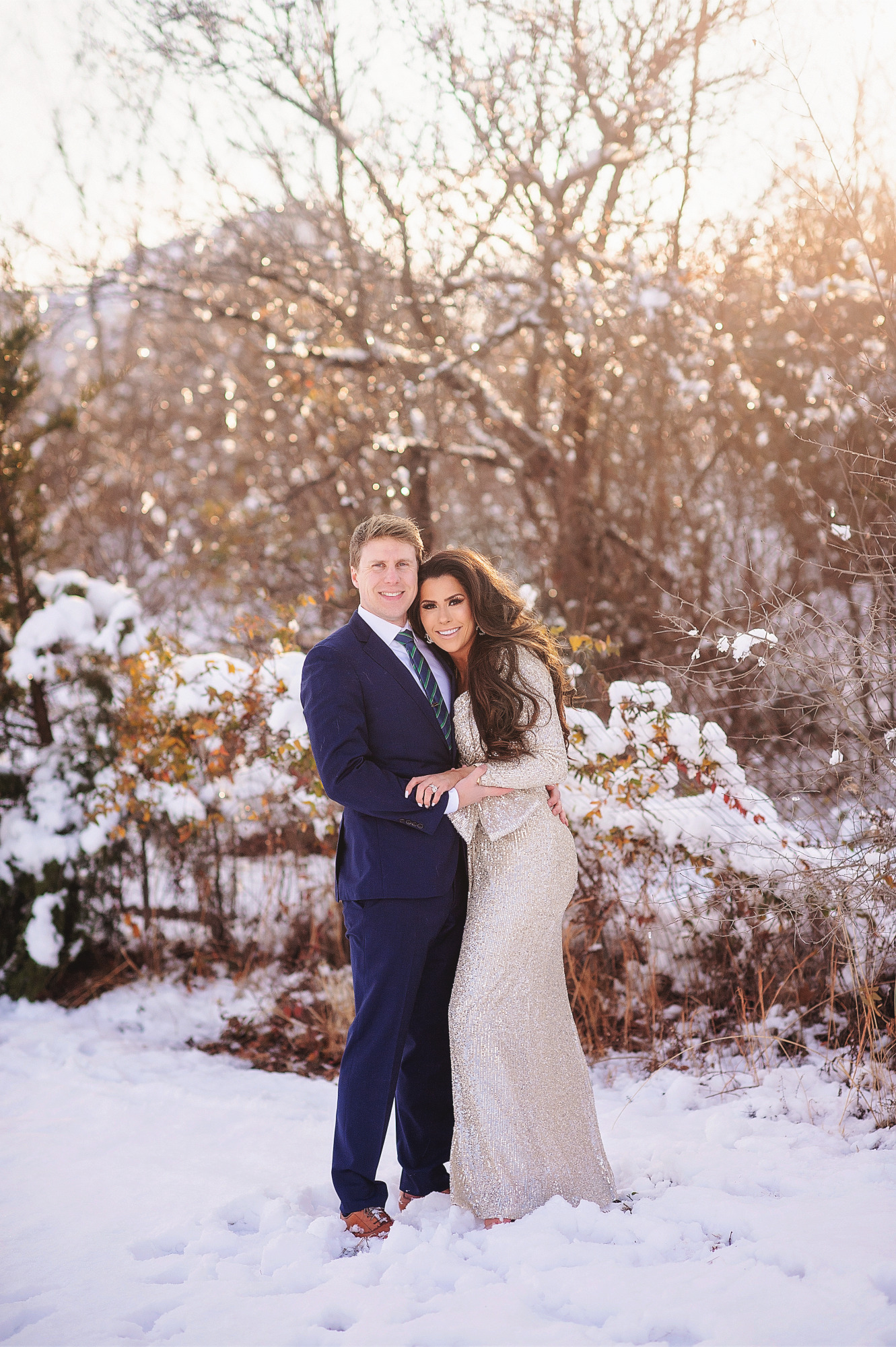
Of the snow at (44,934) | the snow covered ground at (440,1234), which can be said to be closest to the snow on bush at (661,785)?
the snow covered ground at (440,1234)

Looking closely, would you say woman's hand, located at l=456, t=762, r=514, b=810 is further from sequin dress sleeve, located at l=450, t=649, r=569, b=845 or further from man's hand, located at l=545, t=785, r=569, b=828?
man's hand, located at l=545, t=785, r=569, b=828

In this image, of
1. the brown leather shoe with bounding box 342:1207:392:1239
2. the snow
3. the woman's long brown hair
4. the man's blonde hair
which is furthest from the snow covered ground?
the man's blonde hair

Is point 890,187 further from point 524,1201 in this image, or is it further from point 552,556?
point 524,1201

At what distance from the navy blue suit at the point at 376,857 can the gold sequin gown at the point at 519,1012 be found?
0.43ft

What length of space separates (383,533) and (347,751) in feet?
2.20

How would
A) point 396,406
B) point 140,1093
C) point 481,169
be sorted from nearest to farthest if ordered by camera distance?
point 140,1093
point 481,169
point 396,406

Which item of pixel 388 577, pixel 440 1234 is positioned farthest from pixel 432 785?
pixel 440 1234

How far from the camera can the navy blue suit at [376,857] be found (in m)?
2.62

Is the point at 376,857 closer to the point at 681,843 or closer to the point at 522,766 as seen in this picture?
the point at 522,766

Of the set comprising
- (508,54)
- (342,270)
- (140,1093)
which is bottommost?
(140,1093)

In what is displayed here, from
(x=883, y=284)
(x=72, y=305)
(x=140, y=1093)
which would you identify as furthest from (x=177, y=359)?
(x=140, y=1093)

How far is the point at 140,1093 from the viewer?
392 cm

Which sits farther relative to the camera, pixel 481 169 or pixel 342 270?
pixel 342 270

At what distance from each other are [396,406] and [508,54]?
256cm
